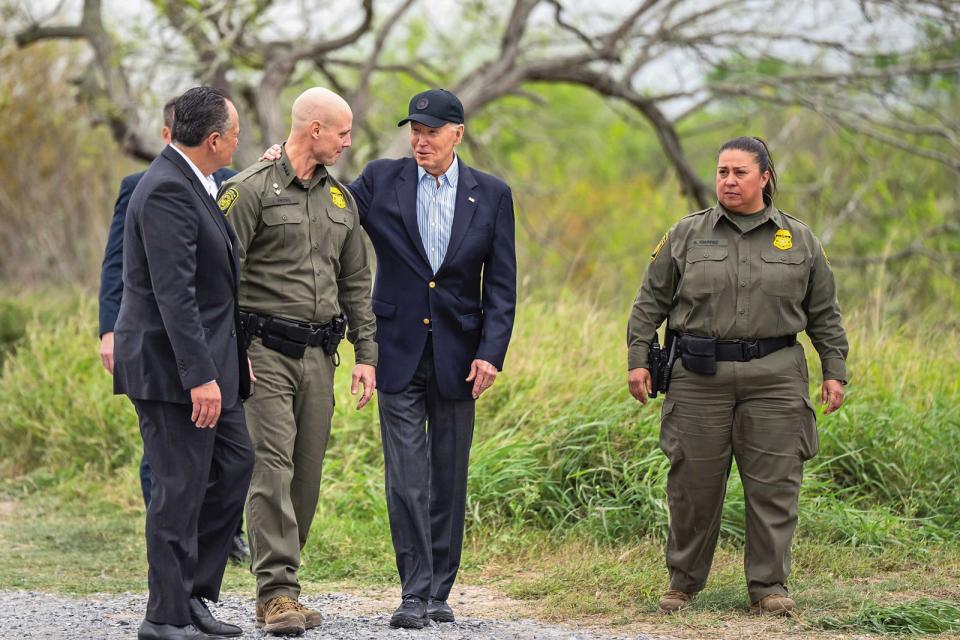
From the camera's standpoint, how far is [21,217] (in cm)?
1711

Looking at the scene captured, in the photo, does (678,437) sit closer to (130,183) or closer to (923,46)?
(130,183)

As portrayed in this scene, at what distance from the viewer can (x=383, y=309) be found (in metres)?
5.30

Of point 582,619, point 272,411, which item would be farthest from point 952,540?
point 272,411

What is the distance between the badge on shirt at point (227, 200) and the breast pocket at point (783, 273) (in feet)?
7.12

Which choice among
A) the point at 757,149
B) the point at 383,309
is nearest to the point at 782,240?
the point at 757,149

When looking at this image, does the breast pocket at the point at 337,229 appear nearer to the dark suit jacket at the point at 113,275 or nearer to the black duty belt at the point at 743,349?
the black duty belt at the point at 743,349

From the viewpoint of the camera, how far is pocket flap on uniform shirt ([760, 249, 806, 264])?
5.25 meters

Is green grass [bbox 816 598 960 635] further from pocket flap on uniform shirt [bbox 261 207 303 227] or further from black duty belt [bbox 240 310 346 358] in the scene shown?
pocket flap on uniform shirt [bbox 261 207 303 227]

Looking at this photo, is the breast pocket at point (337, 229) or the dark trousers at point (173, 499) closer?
the dark trousers at point (173, 499)

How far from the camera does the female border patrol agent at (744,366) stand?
17.2 ft

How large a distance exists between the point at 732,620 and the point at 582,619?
62cm

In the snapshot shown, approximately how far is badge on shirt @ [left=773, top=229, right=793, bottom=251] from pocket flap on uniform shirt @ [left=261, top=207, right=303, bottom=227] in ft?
6.50

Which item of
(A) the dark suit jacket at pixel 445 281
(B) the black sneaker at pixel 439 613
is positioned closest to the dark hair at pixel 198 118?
(A) the dark suit jacket at pixel 445 281

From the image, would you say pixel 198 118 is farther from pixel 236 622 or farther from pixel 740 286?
pixel 740 286
